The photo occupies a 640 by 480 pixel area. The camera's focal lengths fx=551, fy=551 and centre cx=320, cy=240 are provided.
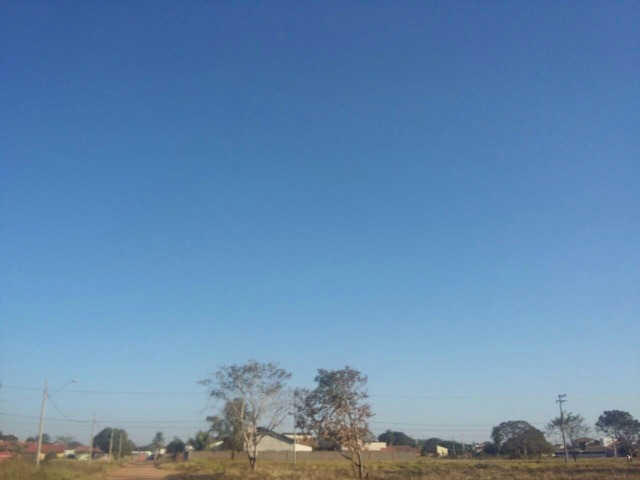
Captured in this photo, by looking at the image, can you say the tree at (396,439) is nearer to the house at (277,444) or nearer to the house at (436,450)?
the house at (436,450)

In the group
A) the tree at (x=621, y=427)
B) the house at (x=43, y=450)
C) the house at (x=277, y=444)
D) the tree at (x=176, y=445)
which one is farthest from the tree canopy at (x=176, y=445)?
the tree at (x=621, y=427)

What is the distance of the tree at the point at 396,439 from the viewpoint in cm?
15125

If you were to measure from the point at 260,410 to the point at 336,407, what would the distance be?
14604 millimetres

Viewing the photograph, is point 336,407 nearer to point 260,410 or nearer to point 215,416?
point 260,410

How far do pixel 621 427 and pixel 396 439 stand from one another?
257 ft

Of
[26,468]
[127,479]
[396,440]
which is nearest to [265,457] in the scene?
[127,479]

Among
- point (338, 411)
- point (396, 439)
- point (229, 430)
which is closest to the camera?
point (338, 411)

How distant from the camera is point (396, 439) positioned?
6309 inches

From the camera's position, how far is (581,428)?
96.2 meters

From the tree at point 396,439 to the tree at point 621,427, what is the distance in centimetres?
6453

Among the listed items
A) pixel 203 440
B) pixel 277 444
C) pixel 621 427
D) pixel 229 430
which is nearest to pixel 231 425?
pixel 229 430

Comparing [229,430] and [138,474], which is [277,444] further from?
[138,474]

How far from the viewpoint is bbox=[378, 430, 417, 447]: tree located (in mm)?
151250

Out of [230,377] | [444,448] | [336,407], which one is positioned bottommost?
[444,448]
